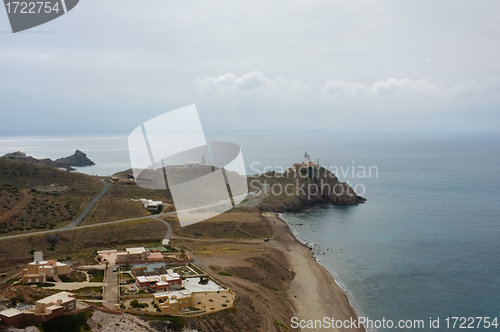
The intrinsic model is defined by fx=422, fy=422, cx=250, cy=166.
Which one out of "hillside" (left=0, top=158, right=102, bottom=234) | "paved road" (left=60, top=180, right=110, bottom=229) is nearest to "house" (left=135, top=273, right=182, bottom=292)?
"paved road" (left=60, top=180, right=110, bottom=229)

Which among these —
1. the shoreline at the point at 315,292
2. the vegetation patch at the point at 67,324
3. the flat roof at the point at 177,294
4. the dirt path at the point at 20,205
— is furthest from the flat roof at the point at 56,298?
the dirt path at the point at 20,205

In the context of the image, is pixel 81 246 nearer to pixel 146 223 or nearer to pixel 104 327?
pixel 146 223

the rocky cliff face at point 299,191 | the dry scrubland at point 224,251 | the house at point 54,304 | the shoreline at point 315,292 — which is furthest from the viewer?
the rocky cliff face at point 299,191

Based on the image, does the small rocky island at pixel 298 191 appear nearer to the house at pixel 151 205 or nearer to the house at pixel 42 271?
the house at pixel 151 205

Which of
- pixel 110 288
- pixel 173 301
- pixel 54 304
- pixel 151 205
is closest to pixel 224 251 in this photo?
pixel 151 205

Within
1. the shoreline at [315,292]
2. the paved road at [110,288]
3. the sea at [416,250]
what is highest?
the paved road at [110,288]

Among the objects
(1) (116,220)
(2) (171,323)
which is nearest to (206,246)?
(1) (116,220)

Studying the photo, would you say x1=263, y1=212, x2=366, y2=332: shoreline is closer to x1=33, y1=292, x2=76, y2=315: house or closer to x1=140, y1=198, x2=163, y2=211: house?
x1=33, y1=292, x2=76, y2=315: house
